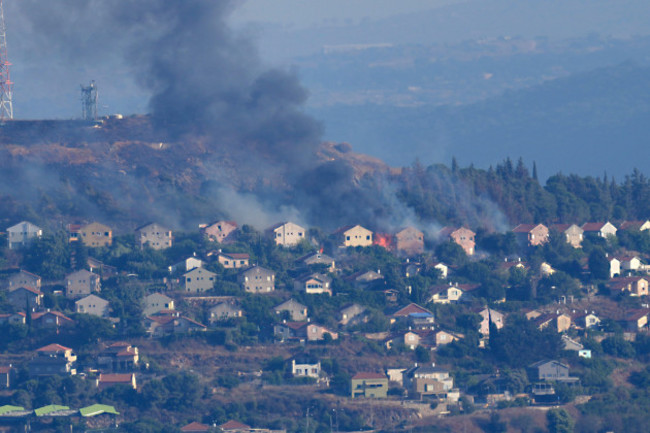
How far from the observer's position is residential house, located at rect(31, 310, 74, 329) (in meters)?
83.8

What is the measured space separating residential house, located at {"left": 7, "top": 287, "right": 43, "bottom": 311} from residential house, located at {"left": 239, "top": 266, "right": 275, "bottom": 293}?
30.9 ft

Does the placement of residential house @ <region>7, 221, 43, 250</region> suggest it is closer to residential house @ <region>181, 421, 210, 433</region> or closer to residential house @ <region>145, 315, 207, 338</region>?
residential house @ <region>145, 315, 207, 338</region>

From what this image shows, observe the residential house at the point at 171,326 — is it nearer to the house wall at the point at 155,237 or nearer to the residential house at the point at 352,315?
the residential house at the point at 352,315

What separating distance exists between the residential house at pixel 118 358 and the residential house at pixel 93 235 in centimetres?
1793

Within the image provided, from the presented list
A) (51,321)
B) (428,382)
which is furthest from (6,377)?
(428,382)

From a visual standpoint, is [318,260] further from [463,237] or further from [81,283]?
[81,283]

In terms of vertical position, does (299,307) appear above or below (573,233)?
below

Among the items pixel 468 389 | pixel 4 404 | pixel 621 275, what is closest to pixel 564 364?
pixel 468 389

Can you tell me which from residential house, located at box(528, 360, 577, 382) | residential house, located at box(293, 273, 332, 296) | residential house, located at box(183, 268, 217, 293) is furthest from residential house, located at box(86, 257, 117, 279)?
residential house, located at box(528, 360, 577, 382)

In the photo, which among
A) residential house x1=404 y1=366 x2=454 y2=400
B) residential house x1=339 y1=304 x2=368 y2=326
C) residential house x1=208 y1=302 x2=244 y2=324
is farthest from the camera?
residential house x1=339 y1=304 x2=368 y2=326

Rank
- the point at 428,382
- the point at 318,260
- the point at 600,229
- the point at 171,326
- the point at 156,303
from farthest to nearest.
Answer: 1. the point at 600,229
2. the point at 318,260
3. the point at 156,303
4. the point at 171,326
5. the point at 428,382

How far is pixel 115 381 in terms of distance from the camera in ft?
257

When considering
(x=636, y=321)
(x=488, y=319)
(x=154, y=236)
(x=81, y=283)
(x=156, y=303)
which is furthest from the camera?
(x=154, y=236)

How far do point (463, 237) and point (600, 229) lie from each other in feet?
25.8
